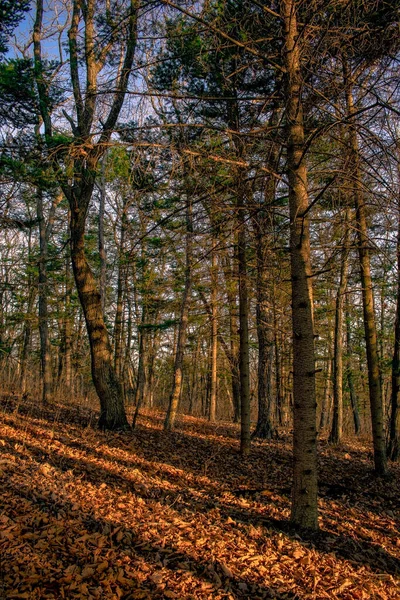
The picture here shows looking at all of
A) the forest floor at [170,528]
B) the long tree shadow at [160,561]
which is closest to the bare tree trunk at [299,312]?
the forest floor at [170,528]

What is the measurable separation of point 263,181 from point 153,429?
707 cm

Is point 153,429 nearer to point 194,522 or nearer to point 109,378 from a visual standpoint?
point 109,378

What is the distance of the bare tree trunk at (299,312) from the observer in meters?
4.32

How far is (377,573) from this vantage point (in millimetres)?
4023

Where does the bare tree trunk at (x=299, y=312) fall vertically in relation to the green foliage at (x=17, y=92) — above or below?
below

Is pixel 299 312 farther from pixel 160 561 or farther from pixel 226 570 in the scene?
pixel 160 561

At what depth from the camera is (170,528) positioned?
4.31 meters

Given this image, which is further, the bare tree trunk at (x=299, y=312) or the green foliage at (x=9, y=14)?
the green foliage at (x=9, y=14)

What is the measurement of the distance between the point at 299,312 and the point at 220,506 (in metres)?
2.82

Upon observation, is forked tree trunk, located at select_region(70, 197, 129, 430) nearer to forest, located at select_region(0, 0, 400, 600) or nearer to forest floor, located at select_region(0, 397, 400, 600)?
forest, located at select_region(0, 0, 400, 600)

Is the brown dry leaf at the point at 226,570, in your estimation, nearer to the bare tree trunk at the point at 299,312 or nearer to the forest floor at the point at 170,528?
the forest floor at the point at 170,528

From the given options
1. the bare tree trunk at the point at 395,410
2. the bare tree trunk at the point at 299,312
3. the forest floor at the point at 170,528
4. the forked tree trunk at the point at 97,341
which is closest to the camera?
the forest floor at the point at 170,528

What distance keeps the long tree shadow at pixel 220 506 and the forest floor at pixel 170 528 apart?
0.02 meters

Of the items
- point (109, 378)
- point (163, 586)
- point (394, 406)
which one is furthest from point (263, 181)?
point (394, 406)
